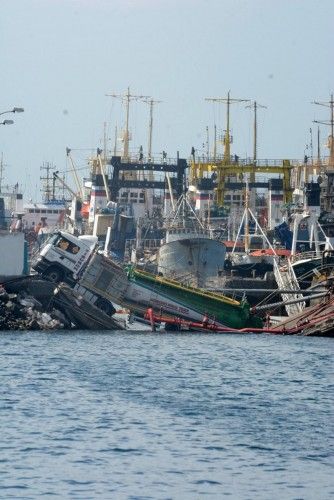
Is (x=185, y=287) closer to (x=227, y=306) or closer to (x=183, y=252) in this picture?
(x=227, y=306)

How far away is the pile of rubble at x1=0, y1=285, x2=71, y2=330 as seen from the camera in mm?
76562

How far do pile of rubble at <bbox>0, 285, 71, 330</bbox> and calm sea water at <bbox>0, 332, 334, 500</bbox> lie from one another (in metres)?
4.52

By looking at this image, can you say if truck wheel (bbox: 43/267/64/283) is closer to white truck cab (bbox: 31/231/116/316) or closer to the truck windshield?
white truck cab (bbox: 31/231/116/316)

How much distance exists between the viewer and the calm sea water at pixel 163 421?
1403 inches

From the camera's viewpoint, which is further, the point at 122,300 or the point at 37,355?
the point at 122,300

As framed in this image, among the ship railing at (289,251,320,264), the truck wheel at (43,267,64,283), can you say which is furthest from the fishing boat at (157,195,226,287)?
the truck wheel at (43,267,64,283)

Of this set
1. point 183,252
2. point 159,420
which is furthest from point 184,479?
point 183,252

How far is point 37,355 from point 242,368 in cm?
885

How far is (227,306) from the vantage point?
82500 mm

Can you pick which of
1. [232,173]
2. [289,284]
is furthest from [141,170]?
[289,284]

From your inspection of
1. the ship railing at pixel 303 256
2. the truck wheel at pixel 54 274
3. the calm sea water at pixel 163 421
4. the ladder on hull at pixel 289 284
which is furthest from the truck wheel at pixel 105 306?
the ship railing at pixel 303 256

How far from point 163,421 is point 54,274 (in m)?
36.5

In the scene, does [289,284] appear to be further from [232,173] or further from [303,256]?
[232,173]

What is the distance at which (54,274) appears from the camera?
8094cm
